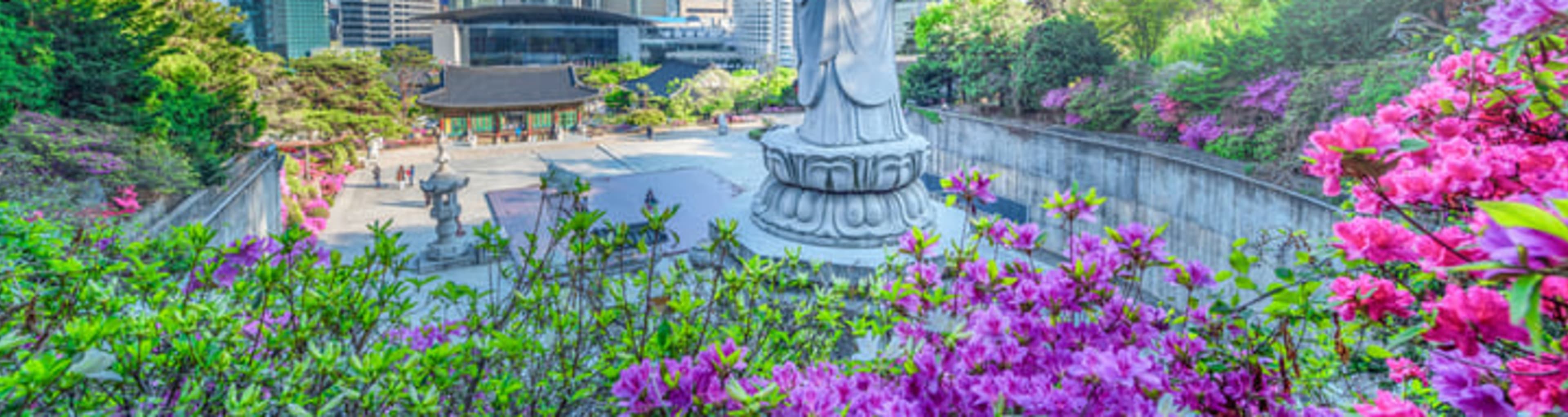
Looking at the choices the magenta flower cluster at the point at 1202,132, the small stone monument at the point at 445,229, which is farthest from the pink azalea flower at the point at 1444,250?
the magenta flower cluster at the point at 1202,132

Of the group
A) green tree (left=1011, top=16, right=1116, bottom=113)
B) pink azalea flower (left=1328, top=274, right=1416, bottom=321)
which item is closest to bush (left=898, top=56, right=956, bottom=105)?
green tree (left=1011, top=16, right=1116, bottom=113)

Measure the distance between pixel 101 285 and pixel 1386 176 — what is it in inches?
102

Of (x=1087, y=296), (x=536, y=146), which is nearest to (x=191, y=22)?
(x=536, y=146)

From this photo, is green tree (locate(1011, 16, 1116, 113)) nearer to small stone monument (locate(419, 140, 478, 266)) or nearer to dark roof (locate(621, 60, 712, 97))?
small stone monument (locate(419, 140, 478, 266))

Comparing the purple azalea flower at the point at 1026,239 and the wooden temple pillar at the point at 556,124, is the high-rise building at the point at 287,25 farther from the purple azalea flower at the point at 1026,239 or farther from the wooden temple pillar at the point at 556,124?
the purple azalea flower at the point at 1026,239

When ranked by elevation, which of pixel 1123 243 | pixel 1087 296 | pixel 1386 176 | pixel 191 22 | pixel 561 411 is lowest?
pixel 561 411

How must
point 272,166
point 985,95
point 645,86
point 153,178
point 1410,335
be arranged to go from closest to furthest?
point 1410,335 → point 153,178 → point 272,166 → point 985,95 → point 645,86

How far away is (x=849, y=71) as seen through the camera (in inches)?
189

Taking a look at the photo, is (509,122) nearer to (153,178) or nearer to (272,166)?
(272,166)

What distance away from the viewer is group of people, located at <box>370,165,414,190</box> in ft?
55.7

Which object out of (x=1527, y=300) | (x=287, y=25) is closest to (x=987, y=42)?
(x=1527, y=300)

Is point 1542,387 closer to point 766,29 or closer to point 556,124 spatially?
point 556,124

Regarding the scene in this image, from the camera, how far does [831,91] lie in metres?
4.81

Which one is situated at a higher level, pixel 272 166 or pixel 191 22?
pixel 191 22
